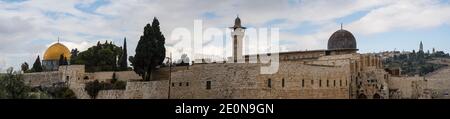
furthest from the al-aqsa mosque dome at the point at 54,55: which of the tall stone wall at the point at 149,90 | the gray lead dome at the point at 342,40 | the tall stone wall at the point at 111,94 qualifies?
the gray lead dome at the point at 342,40

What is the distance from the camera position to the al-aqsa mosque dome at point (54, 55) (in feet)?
162

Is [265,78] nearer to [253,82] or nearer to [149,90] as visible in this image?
[253,82]

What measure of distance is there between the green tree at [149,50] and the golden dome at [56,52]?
17.2 m

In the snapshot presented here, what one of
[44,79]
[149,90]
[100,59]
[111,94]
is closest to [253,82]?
[149,90]

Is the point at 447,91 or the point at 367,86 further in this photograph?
the point at 447,91

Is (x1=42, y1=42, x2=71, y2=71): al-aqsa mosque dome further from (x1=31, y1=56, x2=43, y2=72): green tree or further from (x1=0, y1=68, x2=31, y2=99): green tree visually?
(x1=0, y1=68, x2=31, y2=99): green tree

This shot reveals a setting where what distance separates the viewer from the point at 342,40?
131ft

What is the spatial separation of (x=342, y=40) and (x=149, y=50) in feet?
46.0

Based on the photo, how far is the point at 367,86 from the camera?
3572 centimetres

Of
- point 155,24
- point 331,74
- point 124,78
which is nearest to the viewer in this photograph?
point 331,74

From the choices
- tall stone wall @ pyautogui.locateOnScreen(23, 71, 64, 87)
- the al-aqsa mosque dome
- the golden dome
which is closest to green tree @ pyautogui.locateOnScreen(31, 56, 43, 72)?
the al-aqsa mosque dome
